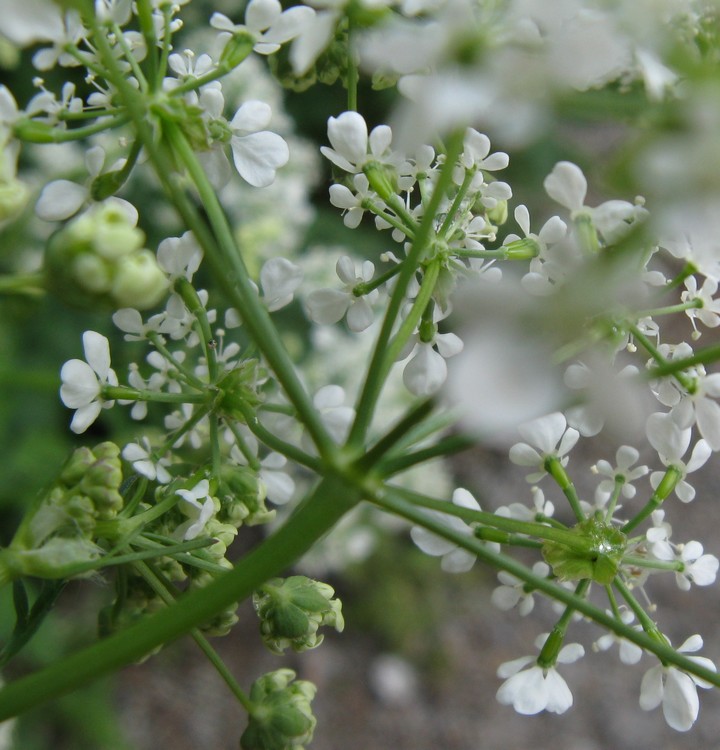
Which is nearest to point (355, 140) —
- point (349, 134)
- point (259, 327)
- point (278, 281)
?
point (349, 134)

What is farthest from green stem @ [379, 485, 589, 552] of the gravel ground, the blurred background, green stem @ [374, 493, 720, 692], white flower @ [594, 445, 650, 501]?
the gravel ground

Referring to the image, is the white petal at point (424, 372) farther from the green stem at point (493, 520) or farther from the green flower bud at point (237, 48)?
the green flower bud at point (237, 48)

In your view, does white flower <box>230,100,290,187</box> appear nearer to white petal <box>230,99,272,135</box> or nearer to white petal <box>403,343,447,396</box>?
white petal <box>230,99,272,135</box>

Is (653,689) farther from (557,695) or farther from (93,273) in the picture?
(93,273)

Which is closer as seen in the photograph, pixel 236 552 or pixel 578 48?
pixel 578 48

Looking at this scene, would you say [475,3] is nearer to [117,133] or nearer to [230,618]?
[230,618]

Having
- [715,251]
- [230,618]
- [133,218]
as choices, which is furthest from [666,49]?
[230,618]
